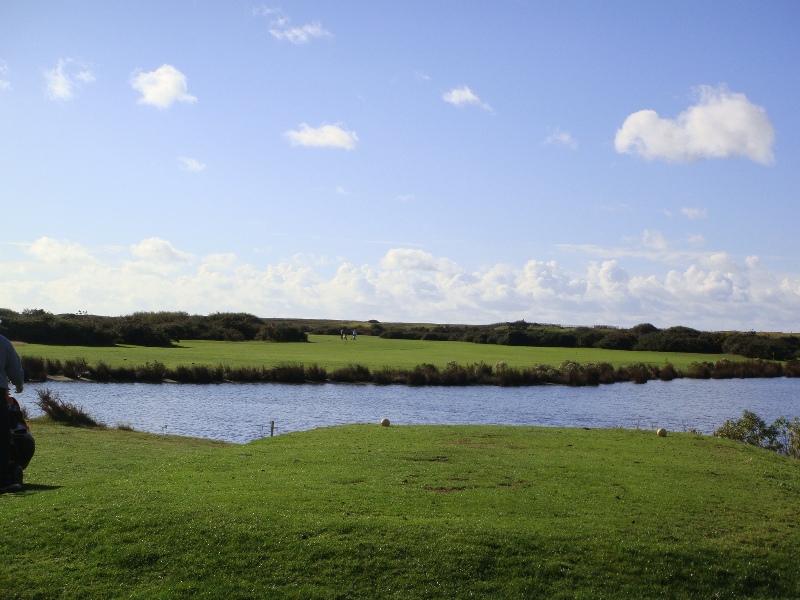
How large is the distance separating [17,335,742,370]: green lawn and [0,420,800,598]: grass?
42830mm

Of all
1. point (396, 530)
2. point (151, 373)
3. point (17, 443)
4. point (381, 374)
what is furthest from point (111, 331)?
point (396, 530)

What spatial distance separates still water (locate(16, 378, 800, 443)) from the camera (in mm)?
31922

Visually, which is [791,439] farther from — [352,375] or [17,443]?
[352,375]

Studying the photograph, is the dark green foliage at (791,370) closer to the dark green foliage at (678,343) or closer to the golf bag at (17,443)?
the dark green foliage at (678,343)

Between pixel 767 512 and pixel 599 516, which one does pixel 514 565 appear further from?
pixel 767 512

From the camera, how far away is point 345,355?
6988cm

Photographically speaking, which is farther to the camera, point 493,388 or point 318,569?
point 493,388

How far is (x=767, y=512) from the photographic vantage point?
38.3ft

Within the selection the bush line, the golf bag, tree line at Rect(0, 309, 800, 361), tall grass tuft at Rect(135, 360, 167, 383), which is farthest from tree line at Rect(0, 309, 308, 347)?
the golf bag

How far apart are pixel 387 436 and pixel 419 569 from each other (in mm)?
10546

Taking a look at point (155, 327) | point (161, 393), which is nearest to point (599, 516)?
point (161, 393)

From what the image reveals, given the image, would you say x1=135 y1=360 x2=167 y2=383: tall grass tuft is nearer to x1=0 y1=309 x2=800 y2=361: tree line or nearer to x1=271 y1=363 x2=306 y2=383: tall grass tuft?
x1=271 y1=363 x2=306 y2=383: tall grass tuft

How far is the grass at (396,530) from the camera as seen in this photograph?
28.0 feet

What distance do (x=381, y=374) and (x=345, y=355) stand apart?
1604cm
